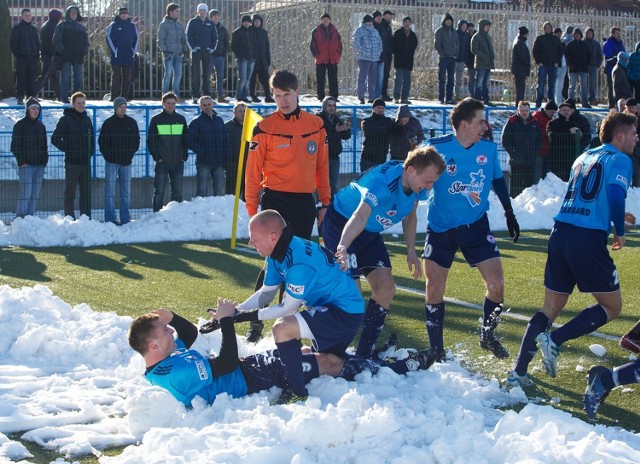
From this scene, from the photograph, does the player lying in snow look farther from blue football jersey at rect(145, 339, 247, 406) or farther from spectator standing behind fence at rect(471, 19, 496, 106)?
spectator standing behind fence at rect(471, 19, 496, 106)

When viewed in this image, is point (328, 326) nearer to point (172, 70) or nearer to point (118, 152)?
point (118, 152)

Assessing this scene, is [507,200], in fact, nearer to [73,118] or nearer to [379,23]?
[73,118]

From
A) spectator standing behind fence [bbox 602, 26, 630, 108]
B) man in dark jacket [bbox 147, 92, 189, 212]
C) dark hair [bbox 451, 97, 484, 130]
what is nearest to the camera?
dark hair [bbox 451, 97, 484, 130]

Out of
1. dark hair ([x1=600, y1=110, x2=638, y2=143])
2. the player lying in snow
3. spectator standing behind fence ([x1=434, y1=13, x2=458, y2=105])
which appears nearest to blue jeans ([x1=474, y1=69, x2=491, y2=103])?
spectator standing behind fence ([x1=434, y1=13, x2=458, y2=105])

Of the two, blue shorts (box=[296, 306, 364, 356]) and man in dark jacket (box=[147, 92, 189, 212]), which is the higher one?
man in dark jacket (box=[147, 92, 189, 212])

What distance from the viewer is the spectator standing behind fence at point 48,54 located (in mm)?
21672

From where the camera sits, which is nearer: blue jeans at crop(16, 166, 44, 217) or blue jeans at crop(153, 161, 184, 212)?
blue jeans at crop(16, 166, 44, 217)

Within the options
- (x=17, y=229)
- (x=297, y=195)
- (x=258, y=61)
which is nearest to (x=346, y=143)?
(x=258, y=61)

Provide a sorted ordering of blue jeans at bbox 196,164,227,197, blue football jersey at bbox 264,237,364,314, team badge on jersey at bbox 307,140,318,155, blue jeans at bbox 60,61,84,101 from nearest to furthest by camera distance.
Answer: blue football jersey at bbox 264,237,364,314
team badge on jersey at bbox 307,140,318,155
blue jeans at bbox 196,164,227,197
blue jeans at bbox 60,61,84,101

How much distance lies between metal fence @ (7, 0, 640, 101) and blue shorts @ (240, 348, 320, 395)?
760 inches

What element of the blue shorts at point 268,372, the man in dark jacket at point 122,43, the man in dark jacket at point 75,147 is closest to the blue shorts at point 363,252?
the blue shorts at point 268,372

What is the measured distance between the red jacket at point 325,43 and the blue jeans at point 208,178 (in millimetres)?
7013

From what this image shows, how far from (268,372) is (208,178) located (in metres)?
10.7

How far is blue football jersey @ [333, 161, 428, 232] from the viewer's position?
288 inches
